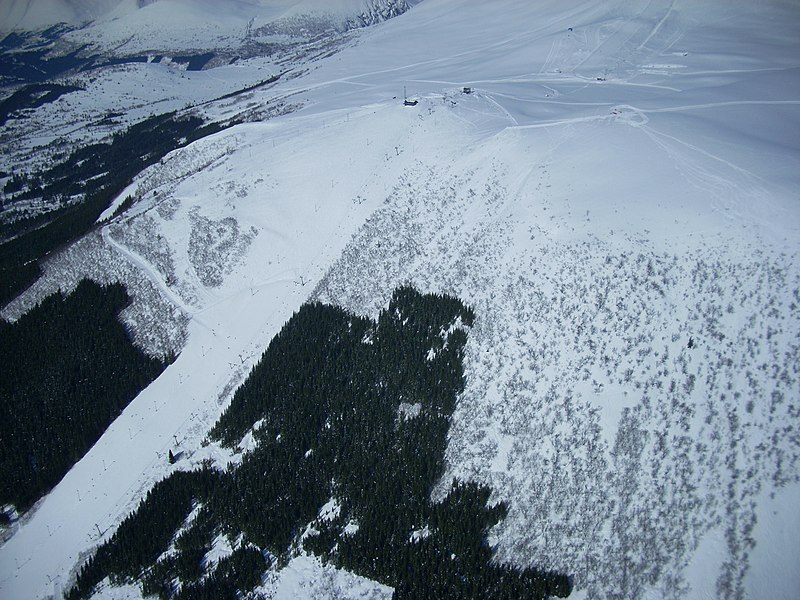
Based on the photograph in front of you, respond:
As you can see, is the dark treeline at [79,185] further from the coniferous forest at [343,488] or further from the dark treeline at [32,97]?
the dark treeline at [32,97]

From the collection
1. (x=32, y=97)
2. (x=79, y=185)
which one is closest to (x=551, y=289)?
(x=79, y=185)

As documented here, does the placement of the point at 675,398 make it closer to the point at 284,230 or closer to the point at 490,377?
the point at 490,377

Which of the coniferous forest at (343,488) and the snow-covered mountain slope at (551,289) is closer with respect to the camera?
the snow-covered mountain slope at (551,289)

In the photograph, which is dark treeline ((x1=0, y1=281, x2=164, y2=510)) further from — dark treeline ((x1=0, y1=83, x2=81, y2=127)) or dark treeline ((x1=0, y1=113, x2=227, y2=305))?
dark treeline ((x1=0, y1=83, x2=81, y2=127))

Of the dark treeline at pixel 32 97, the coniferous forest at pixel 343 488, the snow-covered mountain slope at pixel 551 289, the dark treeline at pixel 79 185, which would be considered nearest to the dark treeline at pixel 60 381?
the snow-covered mountain slope at pixel 551 289

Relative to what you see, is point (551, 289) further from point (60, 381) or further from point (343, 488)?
point (60, 381)

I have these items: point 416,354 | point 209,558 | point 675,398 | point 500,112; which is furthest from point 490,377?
point 500,112

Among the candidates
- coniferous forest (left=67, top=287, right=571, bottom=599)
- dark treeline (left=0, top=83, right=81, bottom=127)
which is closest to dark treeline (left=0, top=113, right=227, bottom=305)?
coniferous forest (left=67, top=287, right=571, bottom=599)
